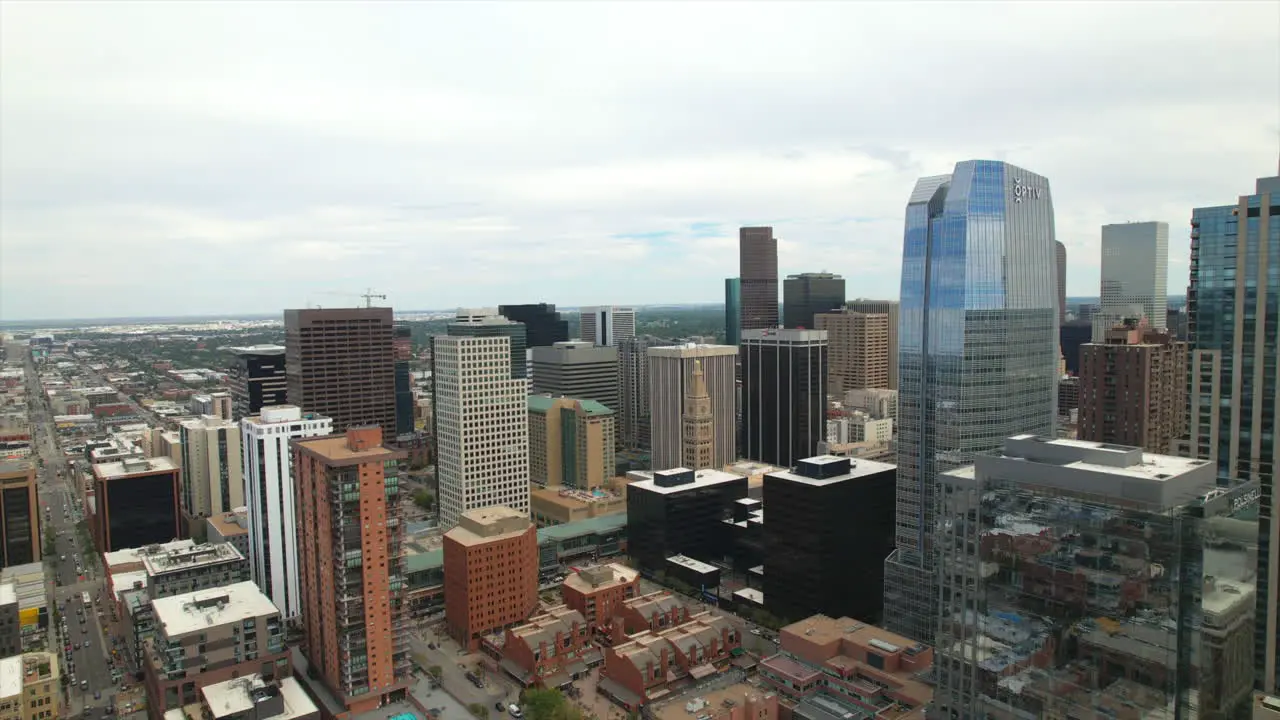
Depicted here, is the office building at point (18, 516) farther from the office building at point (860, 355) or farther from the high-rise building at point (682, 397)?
the office building at point (860, 355)

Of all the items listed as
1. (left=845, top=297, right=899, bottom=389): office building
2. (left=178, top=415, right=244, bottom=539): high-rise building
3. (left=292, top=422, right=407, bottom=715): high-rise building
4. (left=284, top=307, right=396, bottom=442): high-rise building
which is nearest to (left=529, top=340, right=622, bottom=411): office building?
(left=284, top=307, right=396, bottom=442): high-rise building

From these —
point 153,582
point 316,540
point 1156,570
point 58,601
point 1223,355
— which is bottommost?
point 58,601

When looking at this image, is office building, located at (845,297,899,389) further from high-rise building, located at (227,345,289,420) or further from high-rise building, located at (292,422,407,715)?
high-rise building, located at (292,422,407,715)

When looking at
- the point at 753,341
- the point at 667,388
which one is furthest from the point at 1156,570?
the point at 753,341

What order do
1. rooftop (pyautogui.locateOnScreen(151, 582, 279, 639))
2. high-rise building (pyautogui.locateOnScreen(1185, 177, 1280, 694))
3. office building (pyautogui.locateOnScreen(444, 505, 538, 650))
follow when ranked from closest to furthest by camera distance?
high-rise building (pyautogui.locateOnScreen(1185, 177, 1280, 694))
rooftop (pyautogui.locateOnScreen(151, 582, 279, 639))
office building (pyautogui.locateOnScreen(444, 505, 538, 650))

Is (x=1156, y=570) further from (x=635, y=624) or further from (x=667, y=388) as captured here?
(x=667, y=388)

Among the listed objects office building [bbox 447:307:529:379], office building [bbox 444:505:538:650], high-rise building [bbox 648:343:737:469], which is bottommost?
office building [bbox 444:505:538:650]
